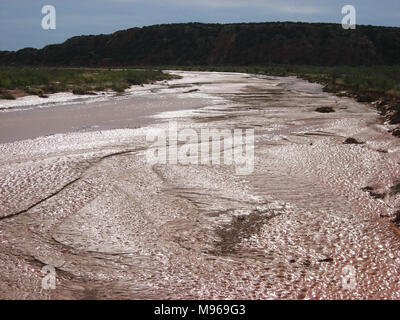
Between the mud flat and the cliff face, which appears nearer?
the mud flat

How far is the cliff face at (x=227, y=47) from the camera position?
65.1m

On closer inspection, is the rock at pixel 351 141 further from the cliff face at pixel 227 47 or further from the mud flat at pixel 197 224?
the cliff face at pixel 227 47

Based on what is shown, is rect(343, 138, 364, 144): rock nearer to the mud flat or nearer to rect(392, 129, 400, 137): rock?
the mud flat

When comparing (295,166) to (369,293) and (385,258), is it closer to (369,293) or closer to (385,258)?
(385,258)

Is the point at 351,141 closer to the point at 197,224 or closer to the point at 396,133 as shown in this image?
the point at 396,133

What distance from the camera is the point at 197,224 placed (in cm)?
459

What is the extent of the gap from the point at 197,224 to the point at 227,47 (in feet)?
235

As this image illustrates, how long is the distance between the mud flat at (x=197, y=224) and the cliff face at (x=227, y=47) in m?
60.2

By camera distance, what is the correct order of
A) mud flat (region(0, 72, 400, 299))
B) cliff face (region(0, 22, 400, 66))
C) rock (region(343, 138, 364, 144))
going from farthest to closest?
cliff face (region(0, 22, 400, 66)) → rock (region(343, 138, 364, 144)) → mud flat (region(0, 72, 400, 299))

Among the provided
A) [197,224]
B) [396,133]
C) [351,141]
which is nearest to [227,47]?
[396,133]

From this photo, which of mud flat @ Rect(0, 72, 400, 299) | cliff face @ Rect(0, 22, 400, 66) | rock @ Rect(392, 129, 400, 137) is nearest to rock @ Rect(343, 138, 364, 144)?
mud flat @ Rect(0, 72, 400, 299)

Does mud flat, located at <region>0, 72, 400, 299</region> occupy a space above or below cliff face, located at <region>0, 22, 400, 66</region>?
below

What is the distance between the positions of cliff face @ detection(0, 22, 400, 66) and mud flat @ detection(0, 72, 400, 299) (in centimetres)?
6023

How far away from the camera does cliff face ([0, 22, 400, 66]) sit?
65125 mm
